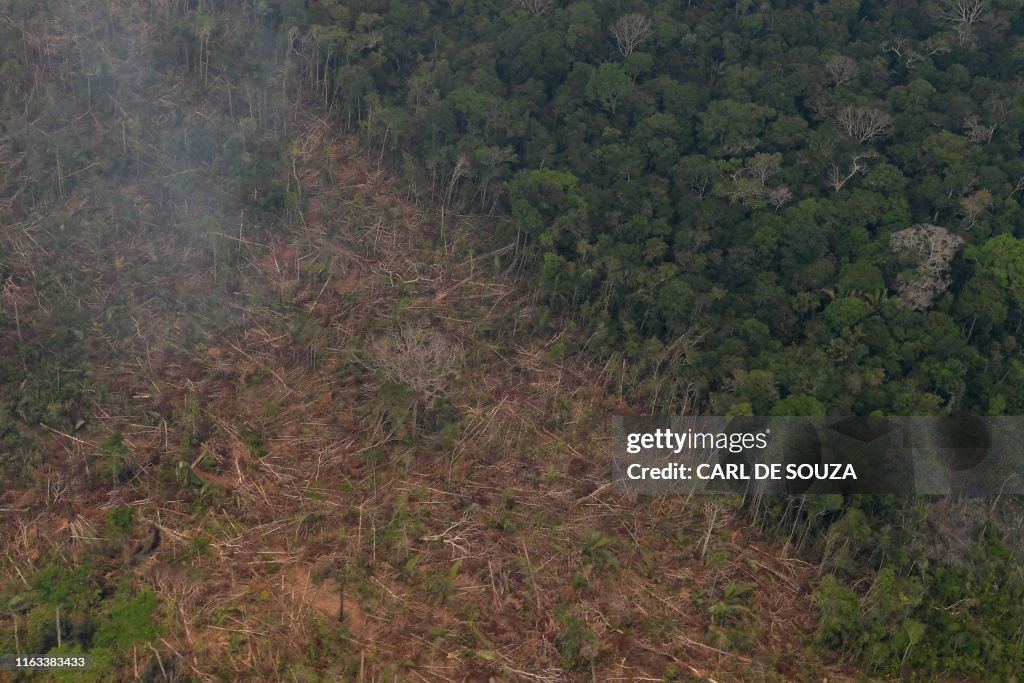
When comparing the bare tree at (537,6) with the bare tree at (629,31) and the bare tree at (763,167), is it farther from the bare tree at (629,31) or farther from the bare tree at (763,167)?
the bare tree at (763,167)

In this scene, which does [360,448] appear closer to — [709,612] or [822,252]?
[709,612]

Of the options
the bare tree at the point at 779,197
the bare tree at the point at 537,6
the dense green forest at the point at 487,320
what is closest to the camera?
the dense green forest at the point at 487,320

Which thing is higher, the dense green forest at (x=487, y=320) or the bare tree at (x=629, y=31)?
the bare tree at (x=629, y=31)

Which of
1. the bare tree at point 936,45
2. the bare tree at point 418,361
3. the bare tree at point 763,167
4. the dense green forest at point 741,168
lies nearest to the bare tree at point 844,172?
the dense green forest at point 741,168

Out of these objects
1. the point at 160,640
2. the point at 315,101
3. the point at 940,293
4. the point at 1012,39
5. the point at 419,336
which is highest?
the point at 1012,39

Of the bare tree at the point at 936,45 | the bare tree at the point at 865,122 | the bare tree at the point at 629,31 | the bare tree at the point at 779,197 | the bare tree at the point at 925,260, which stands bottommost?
the bare tree at the point at 925,260

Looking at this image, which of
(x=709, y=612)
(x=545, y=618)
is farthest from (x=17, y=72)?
(x=709, y=612)

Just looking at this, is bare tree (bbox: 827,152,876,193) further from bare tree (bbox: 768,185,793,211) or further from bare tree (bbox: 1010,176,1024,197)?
bare tree (bbox: 1010,176,1024,197)
